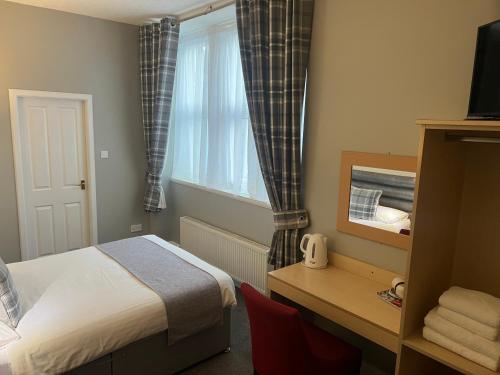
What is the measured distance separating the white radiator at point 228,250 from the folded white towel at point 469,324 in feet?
5.39

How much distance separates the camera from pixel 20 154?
3.70 m

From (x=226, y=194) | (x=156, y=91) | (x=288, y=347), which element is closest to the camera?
(x=288, y=347)

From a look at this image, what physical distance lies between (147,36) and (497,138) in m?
3.77

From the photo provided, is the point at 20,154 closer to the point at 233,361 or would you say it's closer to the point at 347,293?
the point at 233,361

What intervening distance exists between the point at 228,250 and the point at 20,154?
2.34 meters

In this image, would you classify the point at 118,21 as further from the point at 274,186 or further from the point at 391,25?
the point at 391,25

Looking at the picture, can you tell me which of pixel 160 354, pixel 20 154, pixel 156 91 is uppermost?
pixel 156 91

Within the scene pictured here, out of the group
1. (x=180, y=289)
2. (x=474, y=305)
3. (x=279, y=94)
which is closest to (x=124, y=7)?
(x=279, y=94)

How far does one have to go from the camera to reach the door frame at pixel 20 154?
3.63 meters

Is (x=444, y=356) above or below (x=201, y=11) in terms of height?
below

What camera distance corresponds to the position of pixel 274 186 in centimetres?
277

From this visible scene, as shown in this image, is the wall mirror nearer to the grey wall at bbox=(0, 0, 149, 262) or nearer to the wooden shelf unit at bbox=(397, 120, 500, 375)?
the wooden shelf unit at bbox=(397, 120, 500, 375)

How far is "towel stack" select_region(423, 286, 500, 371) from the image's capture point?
57.8 inches

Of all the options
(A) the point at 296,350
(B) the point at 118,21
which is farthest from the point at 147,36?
(A) the point at 296,350
